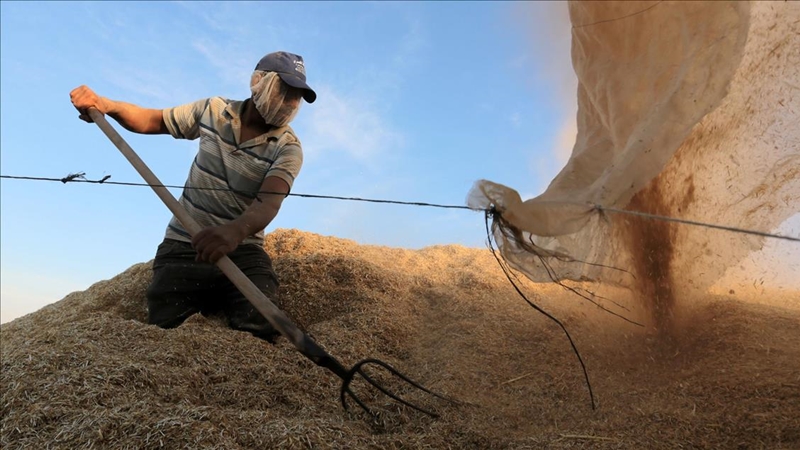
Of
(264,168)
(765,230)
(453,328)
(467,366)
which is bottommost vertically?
(467,366)

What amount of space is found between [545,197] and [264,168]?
1.58 m

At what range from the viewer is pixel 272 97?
116 inches

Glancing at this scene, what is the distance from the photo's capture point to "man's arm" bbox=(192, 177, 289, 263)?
232 cm

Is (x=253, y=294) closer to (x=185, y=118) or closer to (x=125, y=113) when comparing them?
(x=185, y=118)

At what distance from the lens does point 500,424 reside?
2.13 m

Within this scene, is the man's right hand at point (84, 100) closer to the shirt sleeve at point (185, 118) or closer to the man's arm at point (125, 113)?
the man's arm at point (125, 113)

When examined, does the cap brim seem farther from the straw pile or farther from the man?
the straw pile

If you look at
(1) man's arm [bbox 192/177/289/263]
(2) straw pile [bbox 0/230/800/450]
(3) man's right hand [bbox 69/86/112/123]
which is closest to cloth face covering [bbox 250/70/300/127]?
(1) man's arm [bbox 192/177/289/263]

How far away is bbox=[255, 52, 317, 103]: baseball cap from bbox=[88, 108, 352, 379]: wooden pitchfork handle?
2.59 ft

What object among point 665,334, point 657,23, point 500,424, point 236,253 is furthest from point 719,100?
point 236,253

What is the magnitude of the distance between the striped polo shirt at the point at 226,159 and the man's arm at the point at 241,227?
216 mm

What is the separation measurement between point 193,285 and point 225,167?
68cm

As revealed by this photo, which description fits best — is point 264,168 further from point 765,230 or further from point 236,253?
point 765,230

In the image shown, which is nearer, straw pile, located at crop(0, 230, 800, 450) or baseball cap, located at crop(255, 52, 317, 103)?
straw pile, located at crop(0, 230, 800, 450)
